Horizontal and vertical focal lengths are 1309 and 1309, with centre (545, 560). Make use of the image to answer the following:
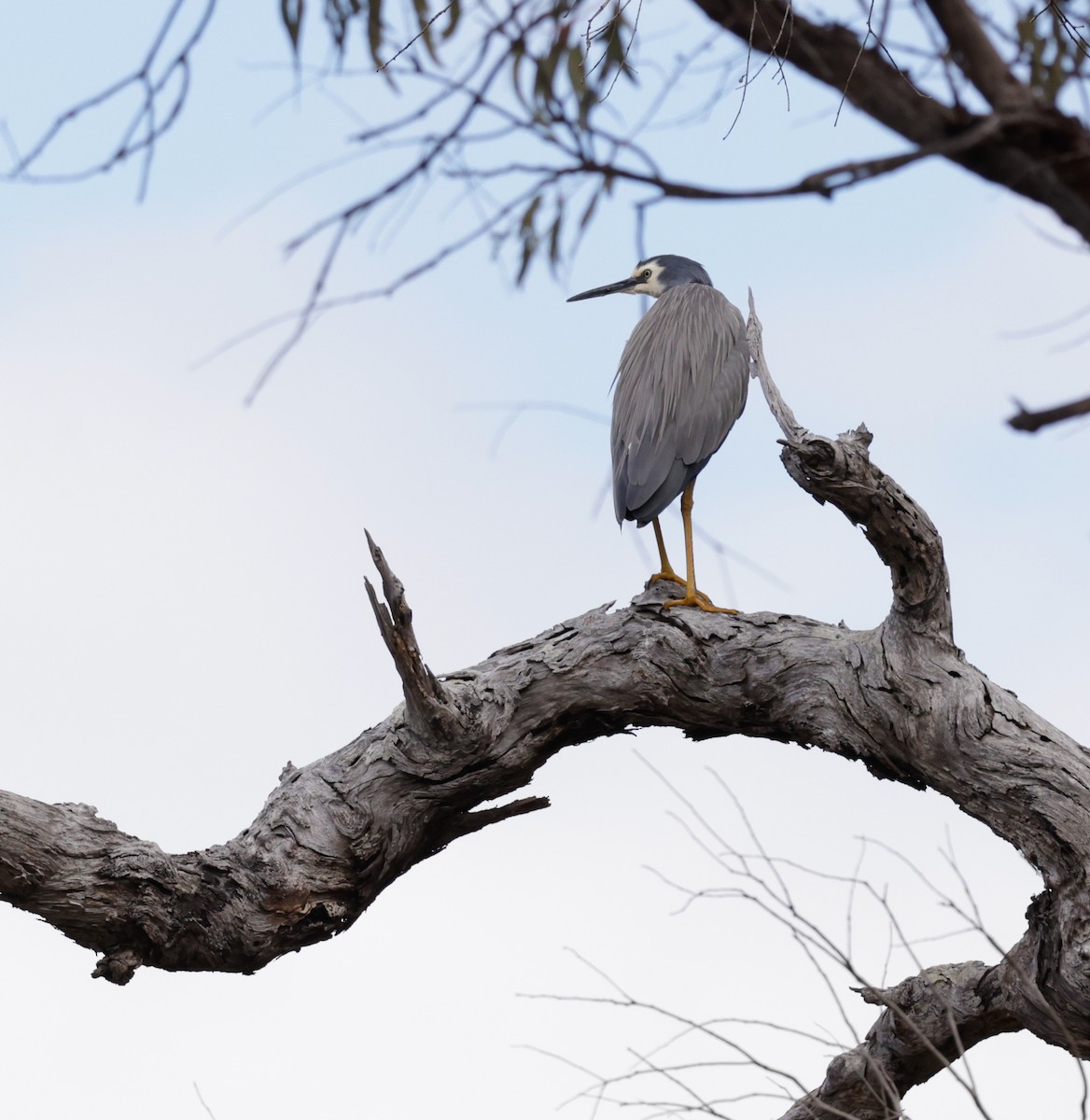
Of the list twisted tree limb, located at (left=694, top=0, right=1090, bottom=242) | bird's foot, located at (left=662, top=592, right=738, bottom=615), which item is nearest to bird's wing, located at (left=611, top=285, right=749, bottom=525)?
bird's foot, located at (left=662, top=592, right=738, bottom=615)

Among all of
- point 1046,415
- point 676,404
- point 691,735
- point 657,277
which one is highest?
point 657,277

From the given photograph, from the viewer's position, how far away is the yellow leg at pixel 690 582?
11.0ft

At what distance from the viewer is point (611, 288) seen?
15.9 ft

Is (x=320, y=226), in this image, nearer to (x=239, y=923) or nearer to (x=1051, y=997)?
(x=239, y=923)

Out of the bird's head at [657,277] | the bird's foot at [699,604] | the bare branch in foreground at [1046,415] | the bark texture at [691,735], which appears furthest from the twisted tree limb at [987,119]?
the bird's head at [657,277]

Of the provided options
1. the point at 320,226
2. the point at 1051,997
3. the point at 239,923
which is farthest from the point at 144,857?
the point at 1051,997

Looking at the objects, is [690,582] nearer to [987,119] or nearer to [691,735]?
[691,735]

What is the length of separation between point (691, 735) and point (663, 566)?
1.75 ft

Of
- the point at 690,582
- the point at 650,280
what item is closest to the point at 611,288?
the point at 650,280

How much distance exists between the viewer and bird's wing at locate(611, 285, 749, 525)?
144 inches

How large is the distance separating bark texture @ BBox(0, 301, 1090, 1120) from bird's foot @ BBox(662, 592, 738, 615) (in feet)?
0.16

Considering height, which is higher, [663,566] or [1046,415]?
[663,566]

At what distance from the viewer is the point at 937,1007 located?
3094 millimetres

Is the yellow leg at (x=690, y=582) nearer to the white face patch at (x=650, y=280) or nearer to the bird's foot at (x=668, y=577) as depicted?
the bird's foot at (x=668, y=577)
